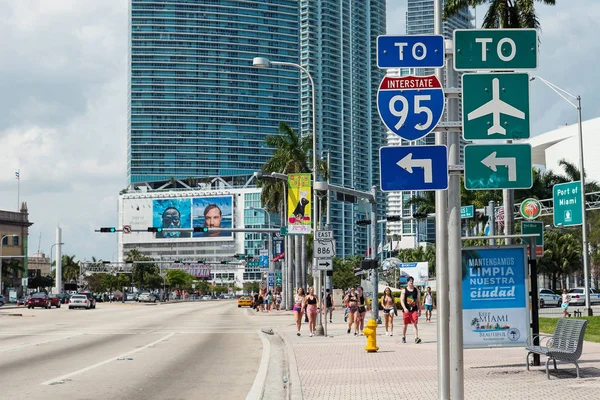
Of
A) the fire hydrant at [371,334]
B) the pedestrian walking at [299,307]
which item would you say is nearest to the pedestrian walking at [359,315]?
the pedestrian walking at [299,307]

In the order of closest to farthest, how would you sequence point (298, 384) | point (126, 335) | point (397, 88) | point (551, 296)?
point (397, 88) → point (298, 384) → point (126, 335) → point (551, 296)

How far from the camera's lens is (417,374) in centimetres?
1552

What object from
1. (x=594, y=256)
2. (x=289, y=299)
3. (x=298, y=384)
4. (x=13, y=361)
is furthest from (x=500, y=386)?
(x=594, y=256)

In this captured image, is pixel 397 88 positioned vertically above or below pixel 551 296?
above

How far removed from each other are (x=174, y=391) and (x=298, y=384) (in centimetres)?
209

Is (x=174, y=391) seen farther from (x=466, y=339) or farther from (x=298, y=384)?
(x=466, y=339)

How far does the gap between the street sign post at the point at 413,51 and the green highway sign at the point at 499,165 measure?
1.12 m

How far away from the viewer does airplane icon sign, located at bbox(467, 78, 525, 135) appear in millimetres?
8984

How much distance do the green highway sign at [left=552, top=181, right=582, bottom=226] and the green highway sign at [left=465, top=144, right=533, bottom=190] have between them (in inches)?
1391

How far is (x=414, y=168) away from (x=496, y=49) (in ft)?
5.65

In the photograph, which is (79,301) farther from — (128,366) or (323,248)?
(128,366)

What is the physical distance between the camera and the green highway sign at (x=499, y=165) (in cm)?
899

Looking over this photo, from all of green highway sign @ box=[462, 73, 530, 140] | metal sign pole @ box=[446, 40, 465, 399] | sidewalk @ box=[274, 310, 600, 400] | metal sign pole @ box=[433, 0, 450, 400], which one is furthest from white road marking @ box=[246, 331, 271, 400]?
green highway sign @ box=[462, 73, 530, 140]

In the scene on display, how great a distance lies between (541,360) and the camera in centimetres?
1780
